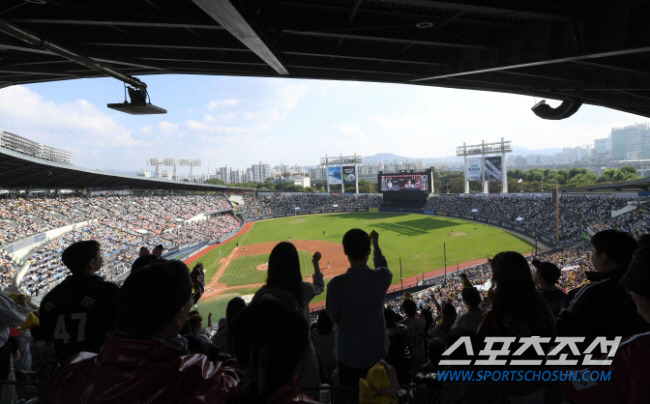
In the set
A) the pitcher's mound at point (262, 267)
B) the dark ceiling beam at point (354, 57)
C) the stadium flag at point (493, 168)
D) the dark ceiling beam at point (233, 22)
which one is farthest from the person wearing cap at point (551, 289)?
the stadium flag at point (493, 168)

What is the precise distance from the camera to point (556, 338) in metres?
2.62

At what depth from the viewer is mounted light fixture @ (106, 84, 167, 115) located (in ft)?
22.9

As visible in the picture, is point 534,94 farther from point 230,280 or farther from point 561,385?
point 230,280

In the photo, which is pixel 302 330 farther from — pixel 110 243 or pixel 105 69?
pixel 110 243

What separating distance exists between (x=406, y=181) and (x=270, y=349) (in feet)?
195

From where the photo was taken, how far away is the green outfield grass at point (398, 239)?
100 feet

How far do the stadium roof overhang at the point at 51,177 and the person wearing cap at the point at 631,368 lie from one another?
3045cm

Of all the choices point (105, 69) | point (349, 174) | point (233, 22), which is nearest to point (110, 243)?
point (105, 69)

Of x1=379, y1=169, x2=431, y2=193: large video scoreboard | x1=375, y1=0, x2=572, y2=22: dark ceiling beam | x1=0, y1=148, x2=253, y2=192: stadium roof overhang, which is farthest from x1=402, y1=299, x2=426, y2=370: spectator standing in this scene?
x1=379, y1=169, x2=431, y2=193: large video scoreboard

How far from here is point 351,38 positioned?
235 inches

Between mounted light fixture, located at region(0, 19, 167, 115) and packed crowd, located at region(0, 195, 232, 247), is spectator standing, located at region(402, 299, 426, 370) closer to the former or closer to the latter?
mounted light fixture, located at region(0, 19, 167, 115)

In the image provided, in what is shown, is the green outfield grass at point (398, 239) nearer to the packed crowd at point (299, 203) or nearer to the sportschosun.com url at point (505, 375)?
the packed crowd at point (299, 203)

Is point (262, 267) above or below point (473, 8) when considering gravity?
below

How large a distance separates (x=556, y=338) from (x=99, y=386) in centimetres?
296
